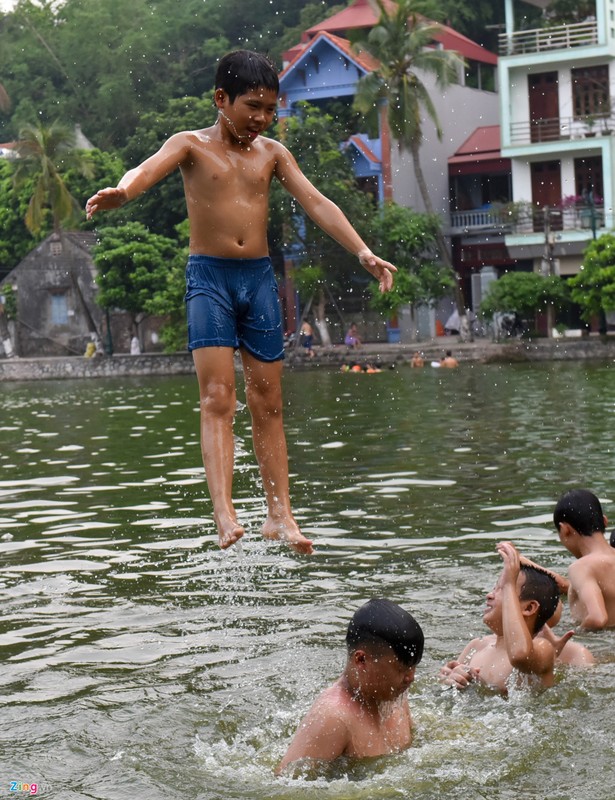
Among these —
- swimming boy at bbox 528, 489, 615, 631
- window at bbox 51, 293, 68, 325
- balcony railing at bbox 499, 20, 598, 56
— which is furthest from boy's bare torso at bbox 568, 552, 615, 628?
window at bbox 51, 293, 68, 325

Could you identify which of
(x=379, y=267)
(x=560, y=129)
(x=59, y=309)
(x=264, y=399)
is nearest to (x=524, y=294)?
(x=560, y=129)

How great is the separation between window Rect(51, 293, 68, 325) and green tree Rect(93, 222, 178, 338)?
6402 millimetres

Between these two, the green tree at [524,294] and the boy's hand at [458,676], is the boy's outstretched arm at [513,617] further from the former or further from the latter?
the green tree at [524,294]

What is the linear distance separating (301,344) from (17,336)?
16.2 m

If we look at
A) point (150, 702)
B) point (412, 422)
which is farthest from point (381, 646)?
point (412, 422)

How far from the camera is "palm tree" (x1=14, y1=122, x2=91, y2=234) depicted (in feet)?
170

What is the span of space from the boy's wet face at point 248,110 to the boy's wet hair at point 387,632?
8.27ft

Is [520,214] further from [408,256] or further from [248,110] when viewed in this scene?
[248,110]

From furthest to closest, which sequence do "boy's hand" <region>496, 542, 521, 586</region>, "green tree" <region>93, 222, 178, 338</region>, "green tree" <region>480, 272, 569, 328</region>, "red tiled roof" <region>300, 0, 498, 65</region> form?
"red tiled roof" <region>300, 0, 498, 65</region>
"green tree" <region>93, 222, 178, 338</region>
"green tree" <region>480, 272, 569, 328</region>
"boy's hand" <region>496, 542, 521, 586</region>

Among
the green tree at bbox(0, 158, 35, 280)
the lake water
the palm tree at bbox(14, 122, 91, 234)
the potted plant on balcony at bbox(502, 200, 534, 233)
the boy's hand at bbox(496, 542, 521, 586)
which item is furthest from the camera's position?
the green tree at bbox(0, 158, 35, 280)

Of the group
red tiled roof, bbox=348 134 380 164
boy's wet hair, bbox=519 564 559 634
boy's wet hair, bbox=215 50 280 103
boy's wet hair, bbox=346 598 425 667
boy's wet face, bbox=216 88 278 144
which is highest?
red tiled roof, bbox=348 134 380 164

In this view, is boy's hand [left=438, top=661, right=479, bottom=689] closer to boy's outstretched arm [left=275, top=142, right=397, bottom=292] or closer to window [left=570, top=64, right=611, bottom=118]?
boy's outstretched arm [left=275, top=142, right=397, bottom=292]

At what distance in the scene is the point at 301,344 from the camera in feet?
155

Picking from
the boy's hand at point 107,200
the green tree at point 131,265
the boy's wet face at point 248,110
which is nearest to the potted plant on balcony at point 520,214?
the green tree at point 131,265
